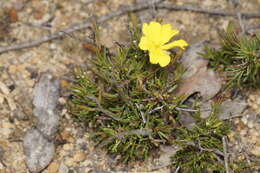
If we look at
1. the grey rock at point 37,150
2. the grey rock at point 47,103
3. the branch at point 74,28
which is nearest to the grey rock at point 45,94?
the grey rock at point 47,103

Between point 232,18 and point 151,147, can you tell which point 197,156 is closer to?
point 151,147

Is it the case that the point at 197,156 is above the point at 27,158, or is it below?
above

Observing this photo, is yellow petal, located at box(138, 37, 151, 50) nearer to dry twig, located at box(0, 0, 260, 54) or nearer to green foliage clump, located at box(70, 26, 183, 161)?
green foliage clump, located at box(70, 26, 183, 161)

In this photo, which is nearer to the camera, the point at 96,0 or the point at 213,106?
the point at 213,106

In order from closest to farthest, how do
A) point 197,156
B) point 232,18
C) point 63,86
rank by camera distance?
point 197,156
point 63,86
point 232,18

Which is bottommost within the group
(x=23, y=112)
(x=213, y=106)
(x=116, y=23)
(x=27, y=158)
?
(x=27, y=158)

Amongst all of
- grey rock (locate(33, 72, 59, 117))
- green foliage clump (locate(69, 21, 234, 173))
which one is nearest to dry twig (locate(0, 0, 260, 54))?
grey rock (locate(33, 72, 59, 117))

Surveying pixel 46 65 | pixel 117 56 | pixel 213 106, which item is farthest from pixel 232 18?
pixel 46 65

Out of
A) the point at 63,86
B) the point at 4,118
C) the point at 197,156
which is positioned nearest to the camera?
the point at 197,156
